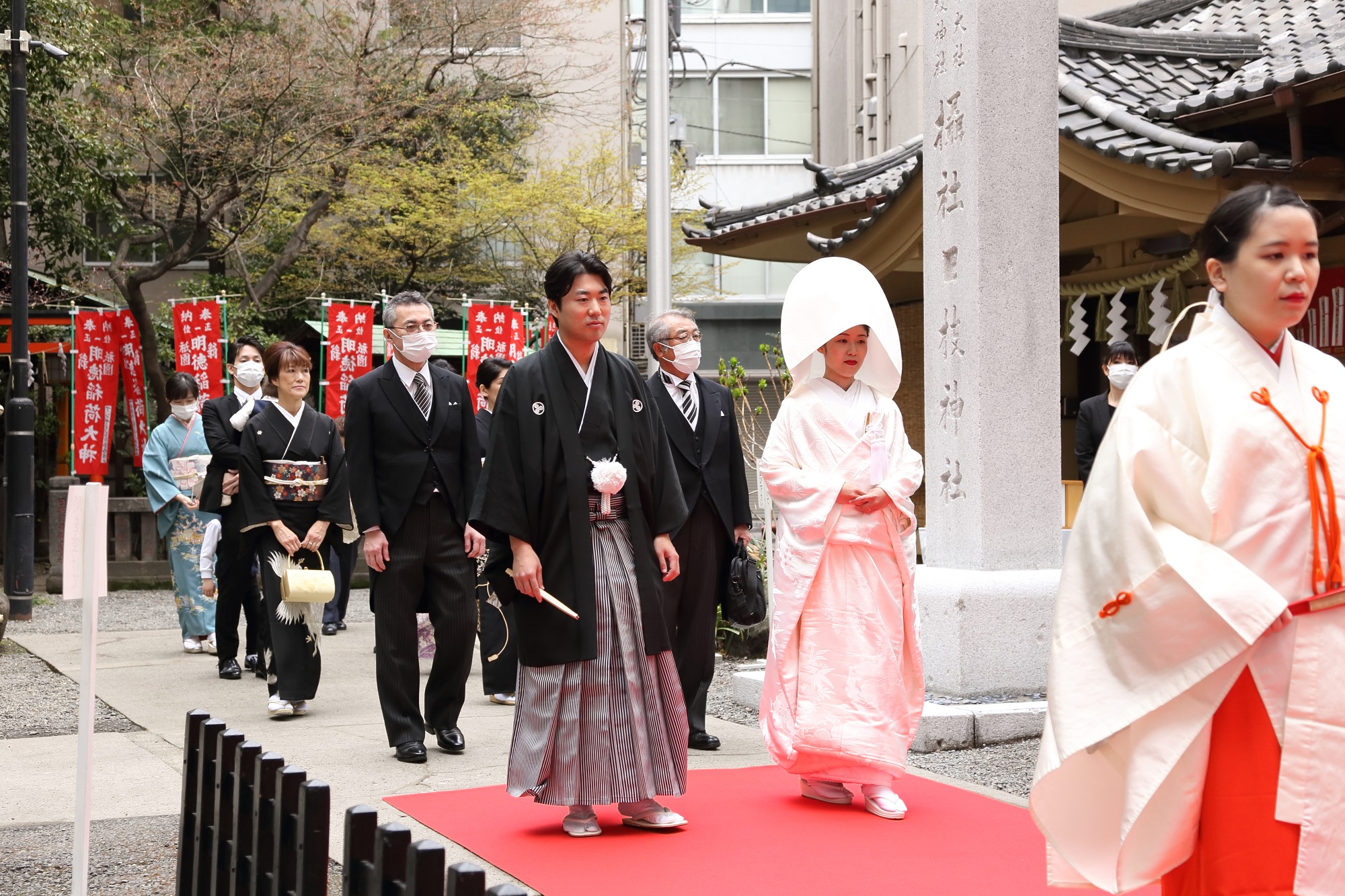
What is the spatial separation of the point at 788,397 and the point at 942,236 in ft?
6.75

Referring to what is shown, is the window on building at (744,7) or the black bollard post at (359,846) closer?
the black bollard post at (359,846)

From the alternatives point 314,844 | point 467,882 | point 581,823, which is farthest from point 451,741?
point 467,882

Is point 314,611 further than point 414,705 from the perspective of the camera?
Yes

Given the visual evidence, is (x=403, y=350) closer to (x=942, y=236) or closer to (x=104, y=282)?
(x=942, y=236)

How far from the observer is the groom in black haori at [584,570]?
477cm

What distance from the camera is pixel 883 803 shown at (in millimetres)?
5141

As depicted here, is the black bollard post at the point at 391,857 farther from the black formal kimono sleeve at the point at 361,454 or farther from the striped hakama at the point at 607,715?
the black formal kimono sleeve at the point at 361,454

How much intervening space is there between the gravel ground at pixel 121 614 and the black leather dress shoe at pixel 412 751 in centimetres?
603

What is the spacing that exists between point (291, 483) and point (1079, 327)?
6.68 meters

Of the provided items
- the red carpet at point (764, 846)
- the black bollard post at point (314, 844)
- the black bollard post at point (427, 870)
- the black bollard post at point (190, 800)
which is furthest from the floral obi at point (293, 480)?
the black bollard post at point (427, 870)

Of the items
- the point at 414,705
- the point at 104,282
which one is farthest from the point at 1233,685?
the point at 104,282

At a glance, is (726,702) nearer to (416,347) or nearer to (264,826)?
(416,347)

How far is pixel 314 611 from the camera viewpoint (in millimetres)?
7551

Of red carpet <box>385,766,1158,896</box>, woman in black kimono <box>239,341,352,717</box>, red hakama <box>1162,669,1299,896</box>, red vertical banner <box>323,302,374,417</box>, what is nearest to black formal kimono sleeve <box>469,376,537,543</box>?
red carpet <box>385,766,1158,896</box>
